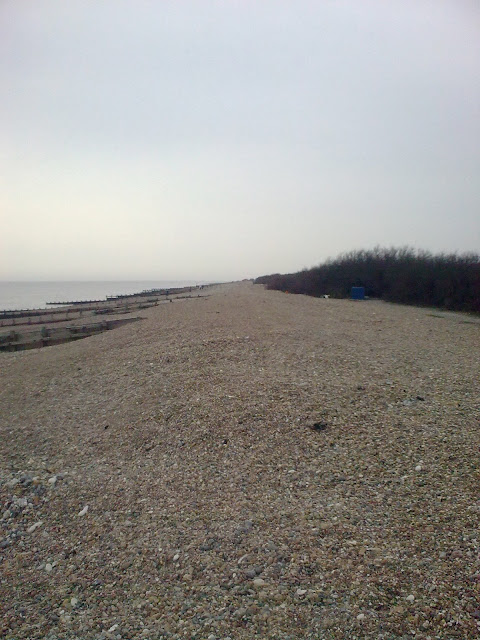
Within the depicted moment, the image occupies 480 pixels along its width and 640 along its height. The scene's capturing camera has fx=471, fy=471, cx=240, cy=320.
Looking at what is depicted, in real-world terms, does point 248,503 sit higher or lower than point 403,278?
lower

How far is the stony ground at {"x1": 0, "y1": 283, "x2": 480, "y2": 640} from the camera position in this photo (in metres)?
3.19

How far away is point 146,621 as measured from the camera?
320cm

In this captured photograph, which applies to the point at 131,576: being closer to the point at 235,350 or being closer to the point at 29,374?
the point at 235,350

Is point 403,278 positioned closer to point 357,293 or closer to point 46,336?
point 357,293

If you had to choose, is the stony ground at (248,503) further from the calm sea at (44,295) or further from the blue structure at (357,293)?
the calm sea at (44,295)

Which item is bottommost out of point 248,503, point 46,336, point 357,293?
point 248,503

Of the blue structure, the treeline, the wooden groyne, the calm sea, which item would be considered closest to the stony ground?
the wooden groyne

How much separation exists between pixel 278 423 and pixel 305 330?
20.0 feet

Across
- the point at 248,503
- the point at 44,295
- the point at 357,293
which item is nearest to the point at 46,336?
the point at 248,503

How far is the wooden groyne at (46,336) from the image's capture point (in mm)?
16781

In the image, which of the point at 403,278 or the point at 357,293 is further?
the point at 357,293

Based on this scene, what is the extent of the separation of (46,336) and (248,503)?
15.3 m

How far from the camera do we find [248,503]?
4.45 meters

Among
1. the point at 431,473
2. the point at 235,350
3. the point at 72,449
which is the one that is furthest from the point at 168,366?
the point at 431,473
